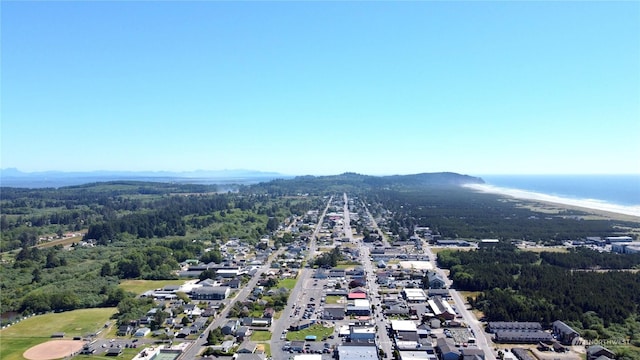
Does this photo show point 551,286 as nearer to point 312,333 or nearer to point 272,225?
point 312,333

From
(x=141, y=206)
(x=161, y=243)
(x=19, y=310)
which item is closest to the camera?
(x=19, y=310)

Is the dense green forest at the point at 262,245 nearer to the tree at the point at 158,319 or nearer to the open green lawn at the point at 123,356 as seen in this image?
the tree at the point at 158,319

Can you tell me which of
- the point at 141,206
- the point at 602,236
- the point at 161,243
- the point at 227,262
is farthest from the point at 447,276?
the point at 141,206

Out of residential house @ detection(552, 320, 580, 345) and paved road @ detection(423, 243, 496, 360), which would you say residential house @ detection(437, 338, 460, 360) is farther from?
residential house @ detection(552, 320, 580, 345)

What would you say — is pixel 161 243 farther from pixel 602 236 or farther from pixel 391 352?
pixel 602 236

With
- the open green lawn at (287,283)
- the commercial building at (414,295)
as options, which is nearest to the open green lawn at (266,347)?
the open green lawn at (287,283)
